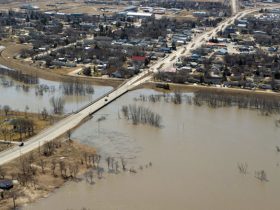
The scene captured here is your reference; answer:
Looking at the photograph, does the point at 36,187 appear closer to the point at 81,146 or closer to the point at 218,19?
the point at 81,146

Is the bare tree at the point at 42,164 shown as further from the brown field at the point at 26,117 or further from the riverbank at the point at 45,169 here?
the brown field at the point at 26,117

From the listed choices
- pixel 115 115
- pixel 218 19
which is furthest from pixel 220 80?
pixel 218 19

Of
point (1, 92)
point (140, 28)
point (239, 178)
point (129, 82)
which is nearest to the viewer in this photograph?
point (239, 178)

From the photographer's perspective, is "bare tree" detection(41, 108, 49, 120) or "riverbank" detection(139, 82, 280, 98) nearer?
"bare tree" detection(41, 108, 49, 120)

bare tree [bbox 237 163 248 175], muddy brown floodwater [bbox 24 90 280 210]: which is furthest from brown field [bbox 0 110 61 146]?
bare tree [bbox 237 163 248 175]

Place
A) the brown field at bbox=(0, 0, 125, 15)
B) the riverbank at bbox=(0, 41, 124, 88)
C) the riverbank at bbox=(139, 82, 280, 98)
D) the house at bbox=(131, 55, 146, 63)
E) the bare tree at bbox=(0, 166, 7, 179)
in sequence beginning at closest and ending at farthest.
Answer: the bare tree at bbox=(0, 166, 7, 179), the riverbank at bbox=(139, 82, 280, 98), the riverbank at bbox=(0, 41, 124, 88), the house at bbox=(131, 55, 146, 63), the brown field at bbox=(0, 0, 125, 15)

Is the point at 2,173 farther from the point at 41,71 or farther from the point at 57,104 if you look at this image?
the point at 41,71

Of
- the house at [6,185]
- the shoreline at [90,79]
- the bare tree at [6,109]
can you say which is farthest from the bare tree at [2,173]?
the shoreline at [90,79]

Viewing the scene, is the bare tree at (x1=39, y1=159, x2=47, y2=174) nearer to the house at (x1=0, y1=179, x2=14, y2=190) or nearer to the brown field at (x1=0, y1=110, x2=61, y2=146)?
the house at (x1=0, y1=179, x2=14, y2=190)
